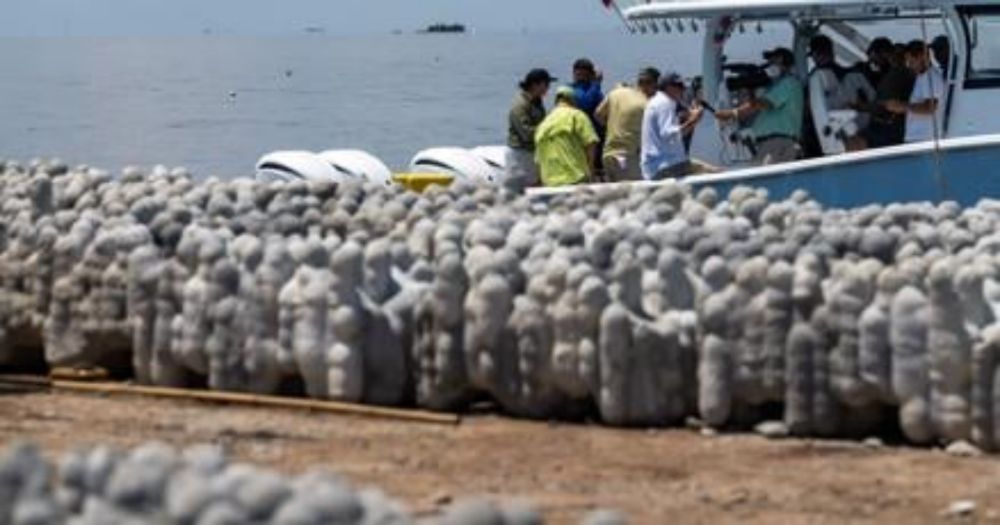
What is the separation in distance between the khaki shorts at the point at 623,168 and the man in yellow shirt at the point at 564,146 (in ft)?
1.96

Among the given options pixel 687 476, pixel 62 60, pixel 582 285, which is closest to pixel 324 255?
pixel 582 285

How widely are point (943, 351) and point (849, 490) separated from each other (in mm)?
973

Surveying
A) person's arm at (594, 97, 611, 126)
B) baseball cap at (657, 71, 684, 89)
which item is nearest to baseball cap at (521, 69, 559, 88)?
person's arm at (594, 97, 611, 126)

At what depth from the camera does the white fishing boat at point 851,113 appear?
17.6m

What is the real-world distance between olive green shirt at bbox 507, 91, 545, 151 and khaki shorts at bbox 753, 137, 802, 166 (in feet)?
5.49

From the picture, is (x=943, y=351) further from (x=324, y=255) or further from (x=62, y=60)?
(x=62, y=60)

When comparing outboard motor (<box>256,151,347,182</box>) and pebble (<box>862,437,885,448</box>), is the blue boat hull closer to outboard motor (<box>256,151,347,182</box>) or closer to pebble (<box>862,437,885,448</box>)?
outboard motor (<box>256,151,347,182</box>)

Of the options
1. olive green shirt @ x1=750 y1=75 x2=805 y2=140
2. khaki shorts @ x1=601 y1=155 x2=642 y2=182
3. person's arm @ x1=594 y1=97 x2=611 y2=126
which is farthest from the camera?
person's arm @ x1=594 y1=97 x2=611 y2=126

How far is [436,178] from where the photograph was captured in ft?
64.9

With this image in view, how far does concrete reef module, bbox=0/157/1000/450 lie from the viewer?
430 inches

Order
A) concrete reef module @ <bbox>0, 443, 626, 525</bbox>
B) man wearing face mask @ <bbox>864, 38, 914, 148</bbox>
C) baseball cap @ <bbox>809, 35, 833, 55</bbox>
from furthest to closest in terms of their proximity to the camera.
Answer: baseball cap @ <bbox>809, 35, 833, 55</bbox> < man wearing face mask @ <bbox>864, 38, 914, 148</bbox> < concrete reef module @ <bbox>0, 443, 626, 525</bbox>

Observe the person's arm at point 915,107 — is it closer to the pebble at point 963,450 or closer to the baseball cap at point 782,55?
the baseball cap at point 782,55

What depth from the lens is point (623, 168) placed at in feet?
63.5

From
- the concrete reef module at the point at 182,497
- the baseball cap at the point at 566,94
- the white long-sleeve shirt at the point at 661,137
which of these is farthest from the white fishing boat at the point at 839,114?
the concrete reef module at the point at 182,497
